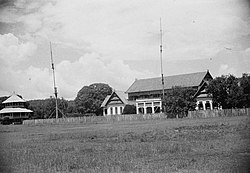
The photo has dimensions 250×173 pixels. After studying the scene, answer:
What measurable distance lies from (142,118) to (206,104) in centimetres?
1245

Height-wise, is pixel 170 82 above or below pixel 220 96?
above

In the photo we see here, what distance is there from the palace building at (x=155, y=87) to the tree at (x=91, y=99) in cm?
1063

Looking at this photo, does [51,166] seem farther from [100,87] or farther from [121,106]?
[100,87]

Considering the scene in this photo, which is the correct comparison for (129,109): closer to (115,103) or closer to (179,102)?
(115,103)

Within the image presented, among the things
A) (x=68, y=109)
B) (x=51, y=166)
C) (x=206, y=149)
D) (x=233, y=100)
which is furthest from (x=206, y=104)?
(x=51, y=166)

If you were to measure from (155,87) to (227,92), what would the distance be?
19291 millimetres

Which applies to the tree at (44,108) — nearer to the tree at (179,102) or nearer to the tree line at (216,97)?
the tree line at (216,97)

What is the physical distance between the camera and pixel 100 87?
85000mm

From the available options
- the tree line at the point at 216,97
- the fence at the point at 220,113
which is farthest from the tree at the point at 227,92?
the fence at the point at 220,113

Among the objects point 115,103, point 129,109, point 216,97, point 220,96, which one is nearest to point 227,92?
point 220,96

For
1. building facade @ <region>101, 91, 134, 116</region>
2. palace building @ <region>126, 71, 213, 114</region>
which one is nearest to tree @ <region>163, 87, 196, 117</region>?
palace building @ <region>126, 71, 213, 114</region>

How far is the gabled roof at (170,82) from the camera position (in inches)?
2537

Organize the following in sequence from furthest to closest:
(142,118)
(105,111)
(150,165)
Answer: (105,111)
(142,118)
(150,165)

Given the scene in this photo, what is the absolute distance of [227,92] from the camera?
1977 inches
